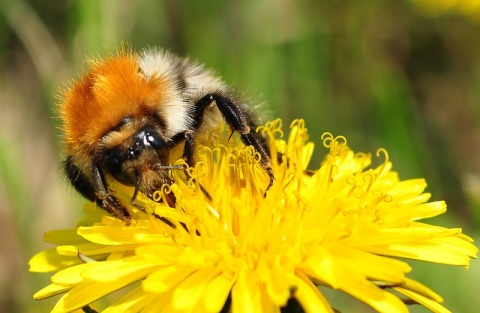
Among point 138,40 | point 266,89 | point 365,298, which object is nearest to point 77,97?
point 365,298

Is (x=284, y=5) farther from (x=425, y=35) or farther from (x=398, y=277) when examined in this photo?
(x=398, y=277)

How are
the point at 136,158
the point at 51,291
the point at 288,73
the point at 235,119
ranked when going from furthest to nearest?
1. the point at 288,73
2. the point at 235,119
3. the point at 51,291
4. the point at 136,158

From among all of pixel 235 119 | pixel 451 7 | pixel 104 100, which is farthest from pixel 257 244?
pixel 451 7

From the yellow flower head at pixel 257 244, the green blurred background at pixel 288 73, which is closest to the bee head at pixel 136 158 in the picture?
the yellow flower head at pixel 257 244

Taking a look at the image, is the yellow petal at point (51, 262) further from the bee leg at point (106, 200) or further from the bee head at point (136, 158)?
the bee head at point (136, 158)

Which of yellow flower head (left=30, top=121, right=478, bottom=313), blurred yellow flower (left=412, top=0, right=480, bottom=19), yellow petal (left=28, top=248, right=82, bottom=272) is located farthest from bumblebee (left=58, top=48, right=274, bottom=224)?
blurred yellow flower (left=412, top=0, right=480, bottom=19)

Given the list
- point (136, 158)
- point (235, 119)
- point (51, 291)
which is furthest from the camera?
point (235, 119)

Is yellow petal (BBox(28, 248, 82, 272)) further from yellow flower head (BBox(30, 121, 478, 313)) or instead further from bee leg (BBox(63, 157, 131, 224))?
bee leg (BBox(63, 157, 131, 224))

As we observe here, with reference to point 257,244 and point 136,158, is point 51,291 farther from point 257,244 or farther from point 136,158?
point 257,244
